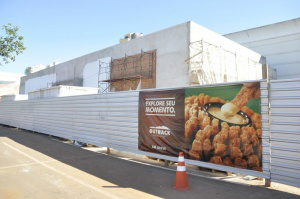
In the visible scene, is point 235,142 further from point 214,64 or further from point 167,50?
point 167,50

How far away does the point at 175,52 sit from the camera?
16.6 meters

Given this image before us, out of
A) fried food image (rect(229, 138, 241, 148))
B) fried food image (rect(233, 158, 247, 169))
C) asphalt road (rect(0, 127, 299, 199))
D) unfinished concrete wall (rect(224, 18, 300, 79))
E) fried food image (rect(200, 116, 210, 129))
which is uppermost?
unfinished concrete wall (rect(224, 18, 300, 79))

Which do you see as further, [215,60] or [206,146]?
[215,60]

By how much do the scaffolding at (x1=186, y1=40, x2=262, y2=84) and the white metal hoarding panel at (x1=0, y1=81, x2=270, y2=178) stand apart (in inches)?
294

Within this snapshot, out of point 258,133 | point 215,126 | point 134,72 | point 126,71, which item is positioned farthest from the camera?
point 126,71

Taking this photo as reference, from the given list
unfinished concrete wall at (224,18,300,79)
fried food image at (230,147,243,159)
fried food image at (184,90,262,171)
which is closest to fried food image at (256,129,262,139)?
fried food image at (184,90,262,171)

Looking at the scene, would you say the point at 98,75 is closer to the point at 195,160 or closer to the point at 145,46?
the point at 145,46

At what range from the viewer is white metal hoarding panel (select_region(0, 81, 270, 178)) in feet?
19.1

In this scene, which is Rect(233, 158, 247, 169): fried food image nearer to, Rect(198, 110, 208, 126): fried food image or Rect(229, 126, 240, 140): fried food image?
Rect(229, 126, 240, 140): fried food image

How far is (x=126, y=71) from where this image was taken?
20.9m

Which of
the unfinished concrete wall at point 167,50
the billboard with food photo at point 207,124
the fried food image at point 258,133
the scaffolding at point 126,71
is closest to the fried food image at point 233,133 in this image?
the billboard with food photo at point 207,124

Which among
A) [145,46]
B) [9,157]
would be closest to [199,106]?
[9,157]

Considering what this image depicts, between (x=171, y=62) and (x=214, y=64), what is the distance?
3189 mm

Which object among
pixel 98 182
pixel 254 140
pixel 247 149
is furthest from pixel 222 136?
pixel 98 182
